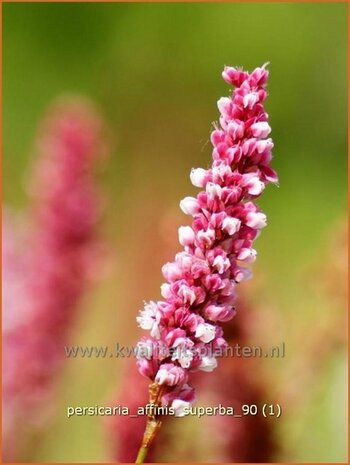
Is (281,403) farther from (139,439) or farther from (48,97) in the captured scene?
(48,97)

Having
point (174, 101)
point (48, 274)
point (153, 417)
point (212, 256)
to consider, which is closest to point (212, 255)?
point (212, 256)

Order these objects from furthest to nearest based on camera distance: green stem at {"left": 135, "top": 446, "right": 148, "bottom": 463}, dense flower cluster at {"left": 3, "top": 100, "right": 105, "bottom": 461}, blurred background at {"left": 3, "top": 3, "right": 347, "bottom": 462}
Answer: blurred background at {"left": 3, "top": 3, "right": 347, "bottom": 462}, dense flower cluster at {"left": 3, "top": 100, "right": 105, "bottom": 461}, green stem at {"left": 135, "top": 446, "right": 148, "bottom": 463}

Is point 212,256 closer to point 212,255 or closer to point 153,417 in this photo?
point 212,255

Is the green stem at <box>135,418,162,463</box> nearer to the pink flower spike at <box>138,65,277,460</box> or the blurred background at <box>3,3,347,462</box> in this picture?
the pink flower spike at <box>138,65,277,460</box>

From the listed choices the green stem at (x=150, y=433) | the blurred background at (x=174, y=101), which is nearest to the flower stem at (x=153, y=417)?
the green stem at (x=150, y=433)

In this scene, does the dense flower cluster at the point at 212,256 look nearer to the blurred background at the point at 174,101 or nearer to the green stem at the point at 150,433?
the green stem at the point at 150,433

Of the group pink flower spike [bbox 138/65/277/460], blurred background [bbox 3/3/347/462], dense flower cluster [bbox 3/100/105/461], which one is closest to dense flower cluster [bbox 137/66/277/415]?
pink flower spike [bbox 138/65/277/460]
